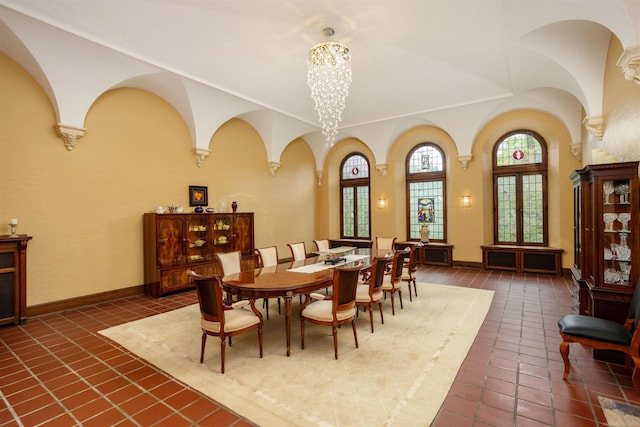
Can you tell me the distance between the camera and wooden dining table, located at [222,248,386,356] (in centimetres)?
318

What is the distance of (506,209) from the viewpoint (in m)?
7.85

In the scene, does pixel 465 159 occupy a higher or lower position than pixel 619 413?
higher

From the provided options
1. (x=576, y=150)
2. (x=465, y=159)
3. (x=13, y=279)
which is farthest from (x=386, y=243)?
(x=13, y=279)

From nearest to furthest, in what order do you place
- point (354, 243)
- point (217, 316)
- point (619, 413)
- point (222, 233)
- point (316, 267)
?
point (619, 413), point (217, 316), point (316, 267), point (222, 233), point (354, 243)

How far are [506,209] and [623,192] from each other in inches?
196

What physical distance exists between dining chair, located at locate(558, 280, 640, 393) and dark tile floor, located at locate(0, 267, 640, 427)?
0.80 ft

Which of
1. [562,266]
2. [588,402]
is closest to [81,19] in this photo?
[588,402]

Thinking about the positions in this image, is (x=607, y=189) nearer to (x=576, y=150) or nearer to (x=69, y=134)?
(x=576, y=150)

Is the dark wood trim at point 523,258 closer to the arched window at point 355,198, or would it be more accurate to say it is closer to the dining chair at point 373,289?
the arched window at point 355,198

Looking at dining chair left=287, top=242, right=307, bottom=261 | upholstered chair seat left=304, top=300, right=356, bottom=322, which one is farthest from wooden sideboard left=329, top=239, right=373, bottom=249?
upholstered chair seat left=304, top=300, right=356, bottom=322

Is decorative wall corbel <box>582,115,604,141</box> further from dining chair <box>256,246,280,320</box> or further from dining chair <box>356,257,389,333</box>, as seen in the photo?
dining chair <box>256,246,280,320</box>

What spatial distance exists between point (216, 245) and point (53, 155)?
315 cm

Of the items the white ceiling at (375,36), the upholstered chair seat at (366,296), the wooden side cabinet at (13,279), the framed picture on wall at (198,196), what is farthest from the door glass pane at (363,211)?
the wooden side cabinet at (13,279)

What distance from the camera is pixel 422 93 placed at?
6.61 m
